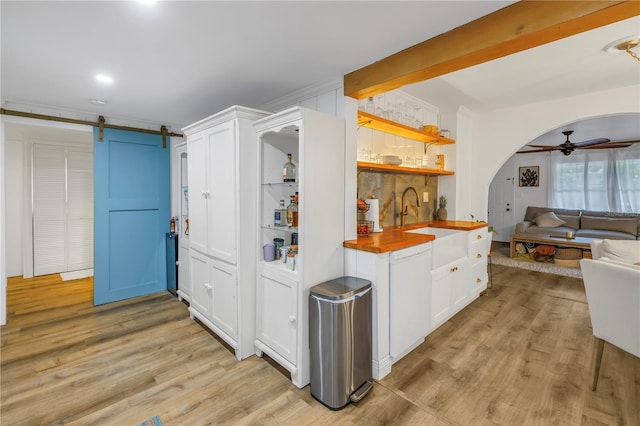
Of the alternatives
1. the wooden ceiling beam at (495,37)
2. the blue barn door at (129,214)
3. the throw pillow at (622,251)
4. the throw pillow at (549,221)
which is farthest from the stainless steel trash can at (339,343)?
the throw pillow at (549,221)

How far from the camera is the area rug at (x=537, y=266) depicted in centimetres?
491

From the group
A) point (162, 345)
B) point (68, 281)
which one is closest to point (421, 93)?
point (162, 345)

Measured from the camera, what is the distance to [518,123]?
402 cm

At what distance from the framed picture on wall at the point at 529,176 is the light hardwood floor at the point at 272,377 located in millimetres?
4890

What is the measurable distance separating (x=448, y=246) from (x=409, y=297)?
857mm

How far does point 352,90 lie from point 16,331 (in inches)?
154

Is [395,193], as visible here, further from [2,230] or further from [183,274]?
[2,230]

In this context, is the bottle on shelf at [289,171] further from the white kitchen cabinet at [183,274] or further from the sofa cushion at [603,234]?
the sofa cushion at [603,234]

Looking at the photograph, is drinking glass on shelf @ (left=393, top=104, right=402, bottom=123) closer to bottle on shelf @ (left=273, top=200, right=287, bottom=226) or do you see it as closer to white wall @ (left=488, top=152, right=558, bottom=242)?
bottle on shelf @ (left=273, top=200, right=287, bottom=226)

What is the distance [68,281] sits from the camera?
14.7 ft

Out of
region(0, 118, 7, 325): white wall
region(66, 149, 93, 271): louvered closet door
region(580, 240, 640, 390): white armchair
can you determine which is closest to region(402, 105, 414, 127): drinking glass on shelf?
region(580, 240, 640, 390): white armchair

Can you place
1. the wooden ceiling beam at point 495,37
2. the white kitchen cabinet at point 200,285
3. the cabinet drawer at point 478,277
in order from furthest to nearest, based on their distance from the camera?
the cabinet drawer at point 478,277
the white kitchen cabinet at point 200,285
the wooden ceiling beam at point 495,37

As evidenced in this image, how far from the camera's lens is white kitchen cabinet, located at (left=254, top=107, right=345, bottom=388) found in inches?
83.1

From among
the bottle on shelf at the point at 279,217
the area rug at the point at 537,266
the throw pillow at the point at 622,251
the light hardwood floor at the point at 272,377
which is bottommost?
the light hardwood floor at the point at 272,377
